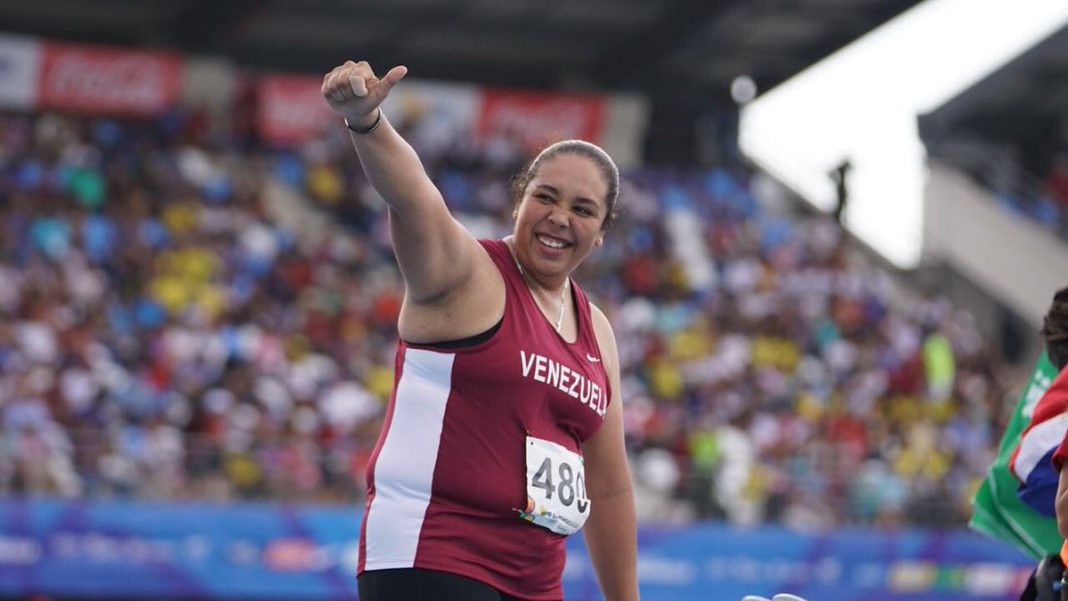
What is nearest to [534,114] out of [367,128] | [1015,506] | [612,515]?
[1015,506]

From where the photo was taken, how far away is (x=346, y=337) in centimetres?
1636

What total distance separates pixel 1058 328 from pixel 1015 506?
660 mm

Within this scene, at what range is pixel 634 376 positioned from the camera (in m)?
17.8

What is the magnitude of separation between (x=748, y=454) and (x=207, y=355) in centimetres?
551

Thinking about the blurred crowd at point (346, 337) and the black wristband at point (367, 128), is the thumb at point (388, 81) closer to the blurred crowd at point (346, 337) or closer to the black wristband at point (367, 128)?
the black wristband at point (367, 128)

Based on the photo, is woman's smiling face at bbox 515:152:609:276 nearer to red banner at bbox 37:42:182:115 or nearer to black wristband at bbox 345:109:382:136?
black wristband at bbox 345:109:382:136

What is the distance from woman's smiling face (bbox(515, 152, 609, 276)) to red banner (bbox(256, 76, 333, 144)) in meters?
17.1

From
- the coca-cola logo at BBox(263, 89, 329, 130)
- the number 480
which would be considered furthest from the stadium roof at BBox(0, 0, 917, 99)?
the number 480

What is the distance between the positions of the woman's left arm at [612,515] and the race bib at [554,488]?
0.31 m

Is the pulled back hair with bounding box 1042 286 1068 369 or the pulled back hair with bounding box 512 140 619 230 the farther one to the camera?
the pulled back hair with bounding box 1042 286 1068 369

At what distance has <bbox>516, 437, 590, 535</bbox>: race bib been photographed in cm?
393

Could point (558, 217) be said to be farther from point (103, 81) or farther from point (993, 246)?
point (993, 246)

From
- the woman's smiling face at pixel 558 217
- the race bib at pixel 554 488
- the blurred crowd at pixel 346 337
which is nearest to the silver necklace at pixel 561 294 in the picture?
the woman's smiling face at pixel 558 217

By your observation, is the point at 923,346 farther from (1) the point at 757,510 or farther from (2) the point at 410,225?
(2) the point at 410,225
